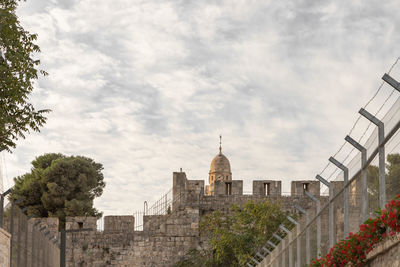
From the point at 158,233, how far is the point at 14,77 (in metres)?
20.3

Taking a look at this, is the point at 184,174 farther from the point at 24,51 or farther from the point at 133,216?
the point at 24,51

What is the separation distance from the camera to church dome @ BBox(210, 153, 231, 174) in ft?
239

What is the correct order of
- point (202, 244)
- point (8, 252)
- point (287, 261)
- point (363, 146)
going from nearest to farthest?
point (363, 146)
point (8, 252)
point (287, 261)
point (202, 244)

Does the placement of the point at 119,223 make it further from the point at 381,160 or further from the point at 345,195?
the point at 381,160

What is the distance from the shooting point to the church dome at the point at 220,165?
72812 mm

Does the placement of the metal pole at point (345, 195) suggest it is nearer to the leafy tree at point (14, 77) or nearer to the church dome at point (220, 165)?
the leafy tree at point (14, 77)

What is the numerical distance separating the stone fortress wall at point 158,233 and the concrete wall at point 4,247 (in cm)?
2132

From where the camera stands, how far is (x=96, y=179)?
178 ft

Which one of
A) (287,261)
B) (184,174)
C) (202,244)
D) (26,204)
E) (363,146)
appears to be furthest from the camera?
(26,204)

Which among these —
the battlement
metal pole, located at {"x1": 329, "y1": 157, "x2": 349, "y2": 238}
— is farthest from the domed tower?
metal pole, located at {"x1": 329, "y1": 157, "x2": 349, "y2": 238}

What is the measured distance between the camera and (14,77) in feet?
52.7

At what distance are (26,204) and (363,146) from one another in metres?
45.3

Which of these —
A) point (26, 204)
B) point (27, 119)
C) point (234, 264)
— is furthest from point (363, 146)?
point (26, 204)

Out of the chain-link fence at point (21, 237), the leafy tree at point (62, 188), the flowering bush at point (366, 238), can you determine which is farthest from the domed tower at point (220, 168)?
the flowering bush at point (366, 238)
